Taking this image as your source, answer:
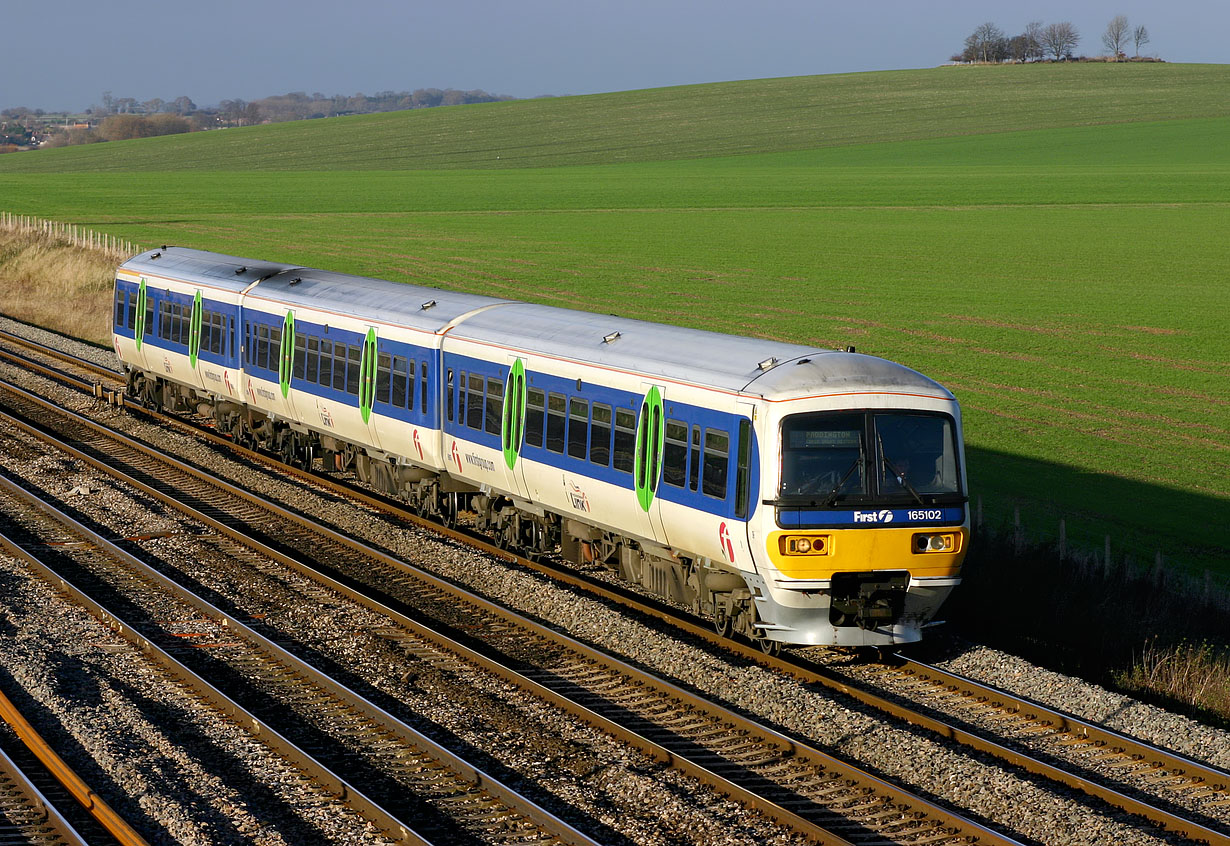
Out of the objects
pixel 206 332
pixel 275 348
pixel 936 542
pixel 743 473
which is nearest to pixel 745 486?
pixel 743 473

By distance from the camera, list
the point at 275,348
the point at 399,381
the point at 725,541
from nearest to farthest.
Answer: the point at 725,541 < the point at 399,381 < the point at 275,348

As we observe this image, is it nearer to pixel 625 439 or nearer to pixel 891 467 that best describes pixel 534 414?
pixel 625 439

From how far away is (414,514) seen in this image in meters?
21.7

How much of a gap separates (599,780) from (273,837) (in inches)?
98.0

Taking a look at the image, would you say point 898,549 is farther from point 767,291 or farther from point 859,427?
point 767,291

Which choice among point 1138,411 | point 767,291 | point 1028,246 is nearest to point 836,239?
point 1028,246

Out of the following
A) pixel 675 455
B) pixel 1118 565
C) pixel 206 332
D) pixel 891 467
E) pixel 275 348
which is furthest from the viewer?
pixel 206 332

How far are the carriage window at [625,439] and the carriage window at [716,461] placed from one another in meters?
1.45

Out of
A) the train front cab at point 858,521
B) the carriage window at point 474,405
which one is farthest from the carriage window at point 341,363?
the train front cab at point 858,521

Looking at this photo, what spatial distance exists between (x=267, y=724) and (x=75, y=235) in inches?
2101

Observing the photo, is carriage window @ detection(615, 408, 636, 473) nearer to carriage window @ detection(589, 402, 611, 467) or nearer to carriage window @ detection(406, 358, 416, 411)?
carriage window @ detection(589, 402, 611, 467)

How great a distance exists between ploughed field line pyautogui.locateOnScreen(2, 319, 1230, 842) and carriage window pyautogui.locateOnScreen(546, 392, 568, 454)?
342 cm

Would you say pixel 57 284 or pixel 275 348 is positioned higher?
pixel 275 348

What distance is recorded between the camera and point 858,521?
44.6 ft
